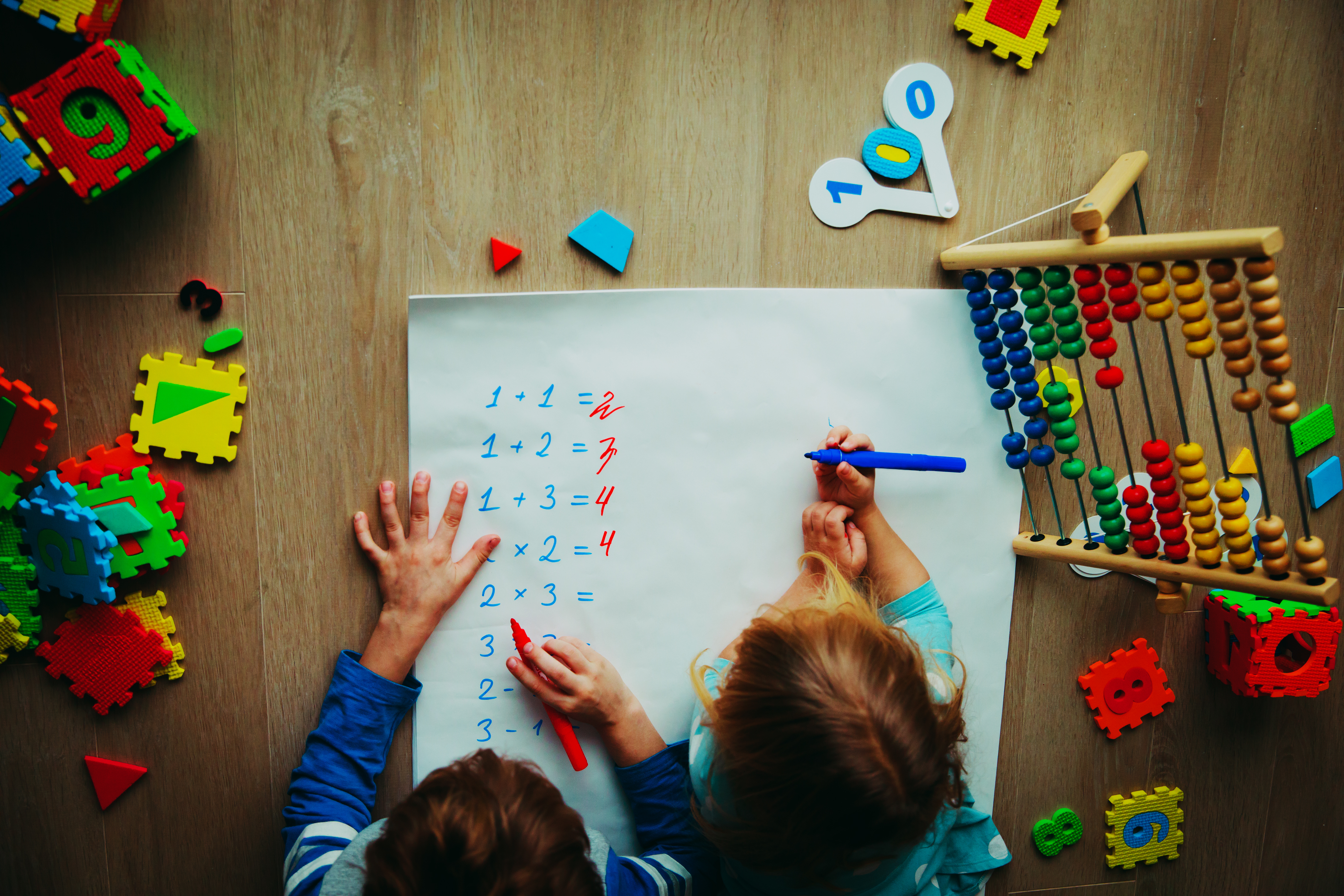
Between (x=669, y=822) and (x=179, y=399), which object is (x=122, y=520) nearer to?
(x=179, y=399)

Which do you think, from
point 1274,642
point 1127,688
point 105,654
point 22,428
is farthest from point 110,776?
point 1274,642

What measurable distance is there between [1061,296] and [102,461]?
0.88 metres

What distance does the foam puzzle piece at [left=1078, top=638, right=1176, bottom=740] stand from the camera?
0.79 m

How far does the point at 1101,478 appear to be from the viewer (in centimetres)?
66

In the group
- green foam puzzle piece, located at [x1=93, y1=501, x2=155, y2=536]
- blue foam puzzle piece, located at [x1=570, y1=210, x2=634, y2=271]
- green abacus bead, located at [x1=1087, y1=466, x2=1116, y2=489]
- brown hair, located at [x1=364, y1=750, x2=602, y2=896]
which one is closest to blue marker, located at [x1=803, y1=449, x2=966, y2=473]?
green abacus bead, located at [x1=1087, y1=466, x2=1116, y2=489]

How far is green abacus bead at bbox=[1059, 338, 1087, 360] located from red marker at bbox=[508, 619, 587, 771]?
1.86 feet

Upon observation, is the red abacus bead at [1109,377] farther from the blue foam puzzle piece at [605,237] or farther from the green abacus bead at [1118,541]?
the blue foam puzzle piece at [605,237]

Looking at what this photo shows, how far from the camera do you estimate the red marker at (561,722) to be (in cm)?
68

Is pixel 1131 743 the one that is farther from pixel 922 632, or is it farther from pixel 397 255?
pixel 397 255

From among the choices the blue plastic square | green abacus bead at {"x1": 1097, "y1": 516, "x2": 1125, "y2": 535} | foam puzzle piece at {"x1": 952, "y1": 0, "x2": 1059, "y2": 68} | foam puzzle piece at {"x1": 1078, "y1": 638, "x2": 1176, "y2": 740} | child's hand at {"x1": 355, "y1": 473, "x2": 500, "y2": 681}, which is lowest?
foam puzzle piece at {"x1": 1078, "y1": 638, "x2": 1176, "y2": 740}

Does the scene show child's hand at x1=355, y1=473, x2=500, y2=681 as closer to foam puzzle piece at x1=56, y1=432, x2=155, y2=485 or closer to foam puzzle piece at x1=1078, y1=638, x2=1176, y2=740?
foam puzzle piece at x1=56, y1=432, x2=155, y2=485

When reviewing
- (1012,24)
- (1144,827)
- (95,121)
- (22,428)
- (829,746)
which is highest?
(1012,24)

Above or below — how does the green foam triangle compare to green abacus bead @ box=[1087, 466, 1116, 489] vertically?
above

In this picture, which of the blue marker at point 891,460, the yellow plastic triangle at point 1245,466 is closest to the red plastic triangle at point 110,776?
the blue marker at point 891,460
